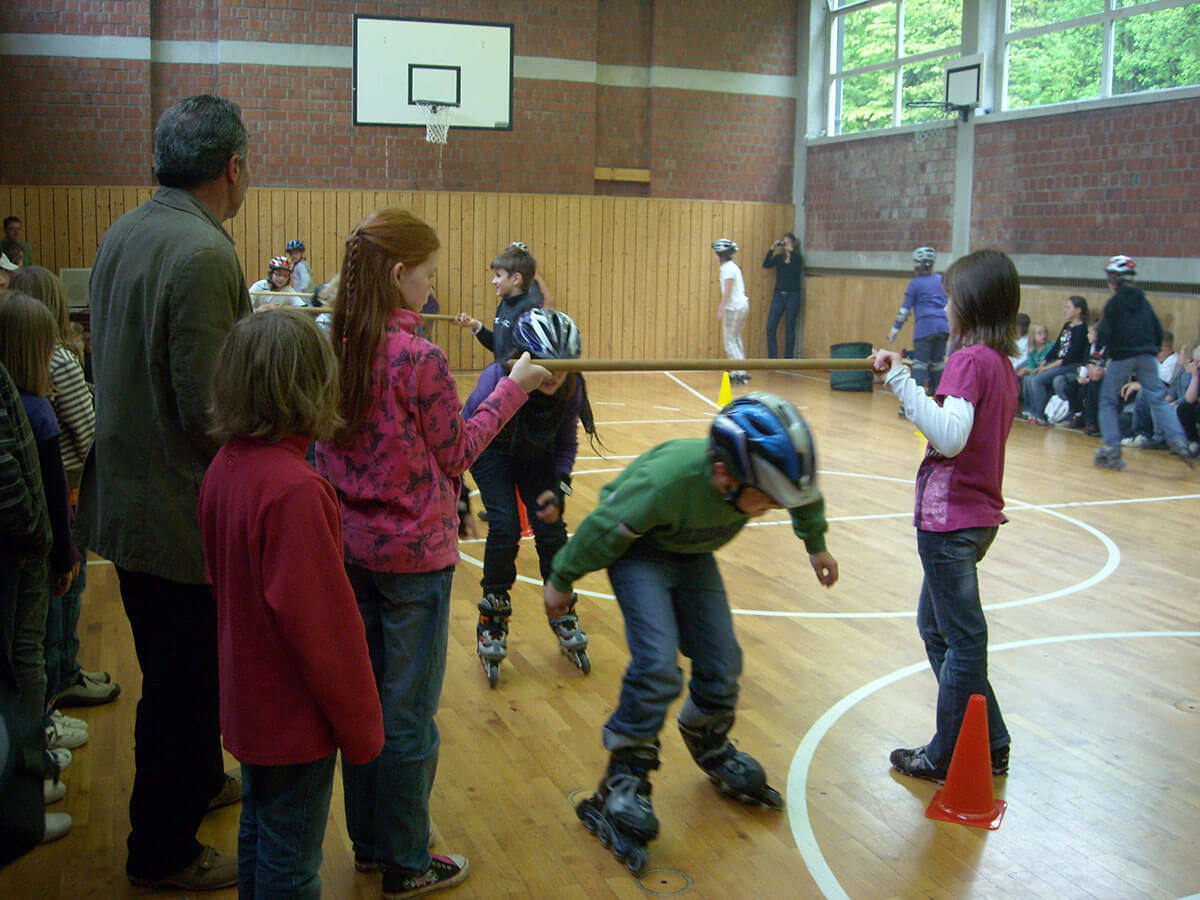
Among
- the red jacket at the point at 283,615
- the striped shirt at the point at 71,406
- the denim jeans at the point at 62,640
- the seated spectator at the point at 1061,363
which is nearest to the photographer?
→ the red jacket at the point at 283,615

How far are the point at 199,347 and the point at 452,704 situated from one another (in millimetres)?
2337

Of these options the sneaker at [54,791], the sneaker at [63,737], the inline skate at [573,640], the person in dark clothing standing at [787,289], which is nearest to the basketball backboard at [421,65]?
the person in dark clothing standing at [787,289]

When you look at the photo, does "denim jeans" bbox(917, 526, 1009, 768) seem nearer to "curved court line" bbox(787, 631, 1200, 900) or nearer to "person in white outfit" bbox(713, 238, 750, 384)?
"curved court line" bbox(787, 631, 1200, 900)

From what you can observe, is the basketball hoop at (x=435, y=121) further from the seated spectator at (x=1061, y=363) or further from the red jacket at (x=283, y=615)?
the red jacket at (x=283, y=615)

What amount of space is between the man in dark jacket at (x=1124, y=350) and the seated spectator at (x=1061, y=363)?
1.75 meters

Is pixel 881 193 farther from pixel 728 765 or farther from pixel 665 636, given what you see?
pixel 665 636

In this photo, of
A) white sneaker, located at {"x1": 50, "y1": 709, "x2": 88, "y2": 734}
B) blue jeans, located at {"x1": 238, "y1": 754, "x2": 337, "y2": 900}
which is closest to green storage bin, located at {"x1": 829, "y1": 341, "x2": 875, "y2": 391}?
white sneaker, located at {"x1": 50, "y1": 709, "x2": 88, "y2": 734}

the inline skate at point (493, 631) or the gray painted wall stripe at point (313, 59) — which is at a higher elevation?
the gray painted wall stripe at point (313, 59)

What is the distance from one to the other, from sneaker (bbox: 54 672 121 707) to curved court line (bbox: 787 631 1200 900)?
2673 millimetres

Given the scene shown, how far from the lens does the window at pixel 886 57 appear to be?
16.2m

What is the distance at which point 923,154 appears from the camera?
1655cm

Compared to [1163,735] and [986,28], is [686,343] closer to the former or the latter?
[986,28]

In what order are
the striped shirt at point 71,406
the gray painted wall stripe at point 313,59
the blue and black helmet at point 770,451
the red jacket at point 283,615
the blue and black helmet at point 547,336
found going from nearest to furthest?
the red jacket at point 283,615
the blue and black helmet at point 770,451
the blue and black helmet at point 547,336
the striped shirt at point 71,406
the gray painted wall stripe at point 313,59

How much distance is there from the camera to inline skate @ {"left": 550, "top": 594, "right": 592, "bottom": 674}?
5023 millimetres
